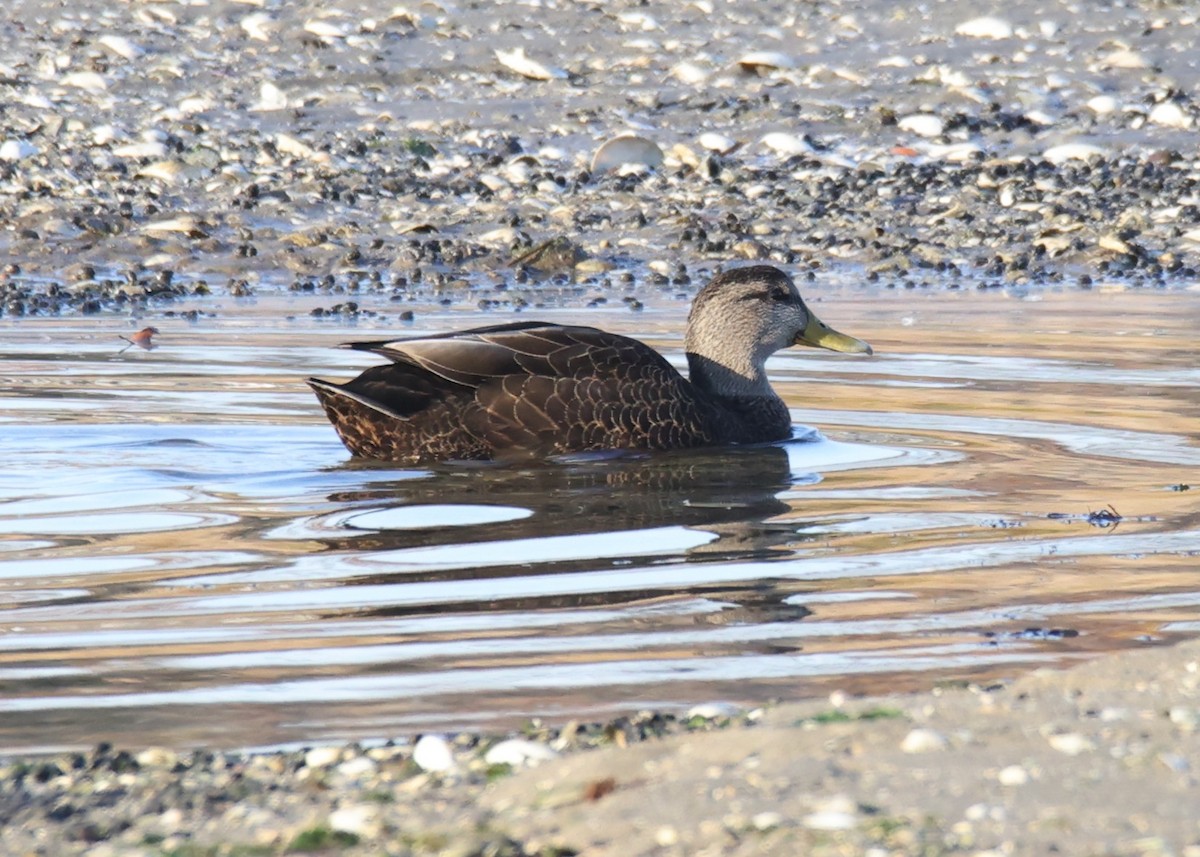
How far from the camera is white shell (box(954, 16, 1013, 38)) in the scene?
63.0ft

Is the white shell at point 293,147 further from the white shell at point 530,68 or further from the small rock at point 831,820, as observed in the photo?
the small rock at point 831,820

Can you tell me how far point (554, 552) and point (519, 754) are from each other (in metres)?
2.31

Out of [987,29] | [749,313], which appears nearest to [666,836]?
[749,313]

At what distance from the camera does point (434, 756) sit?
3.69m

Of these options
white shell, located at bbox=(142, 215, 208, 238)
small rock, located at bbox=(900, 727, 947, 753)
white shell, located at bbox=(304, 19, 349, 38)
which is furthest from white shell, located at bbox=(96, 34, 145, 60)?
small rock, located at bbox=(900, 727, 947, 753)

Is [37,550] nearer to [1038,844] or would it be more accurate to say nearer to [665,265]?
[1038,844]

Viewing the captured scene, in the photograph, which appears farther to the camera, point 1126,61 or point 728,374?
point 1126,61

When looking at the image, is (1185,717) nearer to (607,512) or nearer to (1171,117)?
(607,512)

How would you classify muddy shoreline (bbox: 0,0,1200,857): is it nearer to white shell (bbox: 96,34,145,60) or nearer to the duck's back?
white shell (bbox: 96,34,145,60)

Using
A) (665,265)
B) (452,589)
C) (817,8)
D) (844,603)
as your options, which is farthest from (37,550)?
(817,8)

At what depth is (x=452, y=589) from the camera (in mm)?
5391

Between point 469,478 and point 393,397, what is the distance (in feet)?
1.83

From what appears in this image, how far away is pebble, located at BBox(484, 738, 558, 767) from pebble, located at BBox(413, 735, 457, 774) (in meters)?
0.07

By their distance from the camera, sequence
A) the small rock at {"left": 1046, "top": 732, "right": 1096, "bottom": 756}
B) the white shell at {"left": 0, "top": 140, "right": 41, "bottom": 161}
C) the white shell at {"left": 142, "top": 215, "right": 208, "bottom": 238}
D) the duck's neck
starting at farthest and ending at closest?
the white shell at {"left": 0, "top": 140, "right": 41, "bottom": 161}
the white shell at {"left": 142, "top": 215, "right": 208, "bottom": 238}
the duck's neck
the small rock at {"left": 1046, "top": 732, "right": 1096, "bottom": 756}
